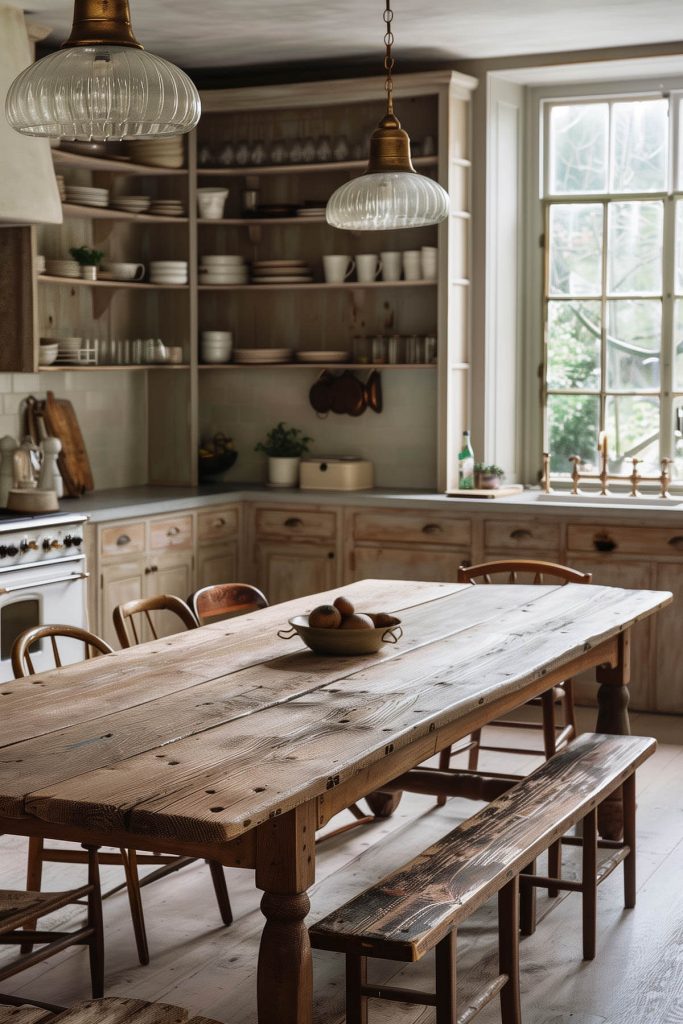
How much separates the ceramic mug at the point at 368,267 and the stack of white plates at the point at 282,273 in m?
0.28

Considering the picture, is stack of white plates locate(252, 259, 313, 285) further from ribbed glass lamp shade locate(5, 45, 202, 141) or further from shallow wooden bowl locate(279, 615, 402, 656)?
ribbed glass lamp shade locate(5, 45, 202, 141)

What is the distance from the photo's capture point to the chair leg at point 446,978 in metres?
2.60

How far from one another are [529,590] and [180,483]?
296 centimetres

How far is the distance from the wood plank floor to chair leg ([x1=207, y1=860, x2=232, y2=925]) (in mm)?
29

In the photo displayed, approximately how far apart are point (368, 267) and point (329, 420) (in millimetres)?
867

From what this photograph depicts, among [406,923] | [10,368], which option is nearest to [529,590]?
[406,923]

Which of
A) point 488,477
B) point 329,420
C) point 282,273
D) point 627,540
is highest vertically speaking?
point 282,273

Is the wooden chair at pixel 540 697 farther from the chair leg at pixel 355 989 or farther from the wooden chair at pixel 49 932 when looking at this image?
the chair leg at pixel 355 989

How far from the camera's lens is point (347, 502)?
6.45 metres

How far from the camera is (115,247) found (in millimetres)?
6961

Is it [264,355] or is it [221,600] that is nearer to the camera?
[221,600]

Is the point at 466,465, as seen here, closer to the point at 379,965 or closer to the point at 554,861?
the point at 554,861

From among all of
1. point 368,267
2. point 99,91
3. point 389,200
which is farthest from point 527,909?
point 368,267

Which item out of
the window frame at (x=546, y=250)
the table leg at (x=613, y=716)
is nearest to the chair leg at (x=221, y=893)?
the table leg at (x=613, y=716)
